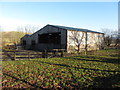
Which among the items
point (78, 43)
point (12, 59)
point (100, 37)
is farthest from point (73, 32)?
point (12, 59)

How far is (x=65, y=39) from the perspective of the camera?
20.7 meters

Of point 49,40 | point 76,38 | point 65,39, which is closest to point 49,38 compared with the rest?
point 49,40

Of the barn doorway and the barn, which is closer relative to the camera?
the barn

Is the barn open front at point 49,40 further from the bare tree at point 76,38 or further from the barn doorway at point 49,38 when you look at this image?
the bare tree at point 76,38

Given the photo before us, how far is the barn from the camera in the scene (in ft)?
69.2

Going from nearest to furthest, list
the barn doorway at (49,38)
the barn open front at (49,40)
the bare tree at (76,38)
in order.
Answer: the bare tree at (76,38), the barn open front at (49,40), the barn doorway at (49,38)

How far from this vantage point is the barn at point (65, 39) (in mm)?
21094

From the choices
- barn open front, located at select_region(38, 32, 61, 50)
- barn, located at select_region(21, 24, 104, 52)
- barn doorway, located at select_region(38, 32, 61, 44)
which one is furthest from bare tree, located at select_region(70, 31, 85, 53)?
barn doorway, located at select_region(38, 32, 61, 44)

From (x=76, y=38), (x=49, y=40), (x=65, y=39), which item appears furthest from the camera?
(x=49, y=40)

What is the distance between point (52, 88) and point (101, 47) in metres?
28.9

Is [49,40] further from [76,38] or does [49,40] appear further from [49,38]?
[76,38]

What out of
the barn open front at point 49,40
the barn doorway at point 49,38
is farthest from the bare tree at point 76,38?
the barn doorway at point 49,38

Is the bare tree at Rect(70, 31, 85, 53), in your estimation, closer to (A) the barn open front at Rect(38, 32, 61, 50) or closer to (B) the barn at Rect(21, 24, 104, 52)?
(B) the barn at Rect(21, 24, 104, 52)

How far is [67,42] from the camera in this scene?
2053cm
